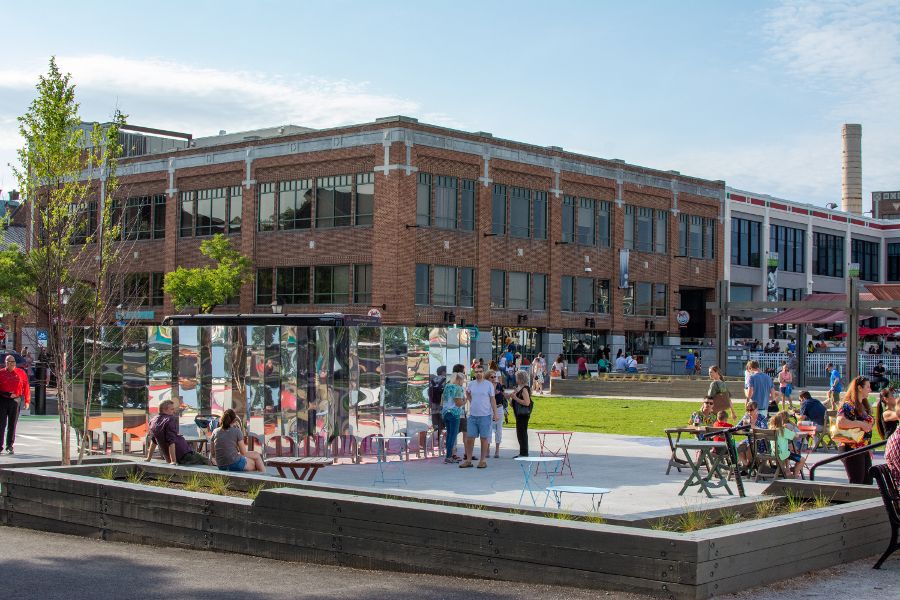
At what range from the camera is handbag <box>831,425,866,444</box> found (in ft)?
49.4

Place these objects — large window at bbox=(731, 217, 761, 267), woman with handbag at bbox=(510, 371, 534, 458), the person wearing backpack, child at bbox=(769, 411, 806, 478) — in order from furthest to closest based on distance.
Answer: large window at bbox=(731, 217, 761, 267) < the person wearing backpack < woman with handbag at bbox=(510, 371, 534, 458) < child at bbox=(769, 411, 806, 478)

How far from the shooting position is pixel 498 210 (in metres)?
52.7

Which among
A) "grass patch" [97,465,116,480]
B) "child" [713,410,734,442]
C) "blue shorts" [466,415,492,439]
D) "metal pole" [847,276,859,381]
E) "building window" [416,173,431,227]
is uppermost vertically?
"building window" [416,173,431,227]

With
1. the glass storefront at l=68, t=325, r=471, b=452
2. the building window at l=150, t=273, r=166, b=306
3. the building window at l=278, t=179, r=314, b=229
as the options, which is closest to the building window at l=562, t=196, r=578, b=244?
the building window at l=278, t=179, r=314, b=229

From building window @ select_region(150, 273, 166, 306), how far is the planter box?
45318 mm

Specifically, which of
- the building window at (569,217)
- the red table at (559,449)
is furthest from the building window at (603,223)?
the red table at (559,449)

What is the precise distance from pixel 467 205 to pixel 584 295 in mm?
9736

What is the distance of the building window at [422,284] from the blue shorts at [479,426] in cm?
2975

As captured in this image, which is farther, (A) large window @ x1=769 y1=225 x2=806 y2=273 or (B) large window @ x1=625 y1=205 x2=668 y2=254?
(A) large window @ x1=769 y1=225 x2=806 y2=273

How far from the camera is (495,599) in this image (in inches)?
334

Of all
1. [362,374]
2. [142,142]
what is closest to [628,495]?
[362,374]

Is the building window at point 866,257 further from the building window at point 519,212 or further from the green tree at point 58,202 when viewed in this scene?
the green tree at point 58,202

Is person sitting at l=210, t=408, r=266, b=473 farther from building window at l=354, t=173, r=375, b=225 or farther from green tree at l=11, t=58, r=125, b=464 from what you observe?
building window at l=354, t=173, r=375, b=225

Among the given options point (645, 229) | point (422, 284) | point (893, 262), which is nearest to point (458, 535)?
point (422, 284)
